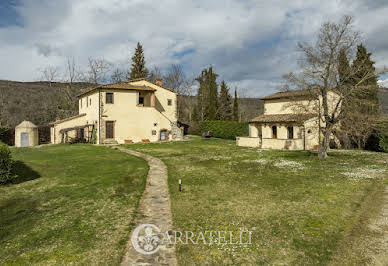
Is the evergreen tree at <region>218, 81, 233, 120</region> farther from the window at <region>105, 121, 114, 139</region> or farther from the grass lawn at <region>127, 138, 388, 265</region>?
the grass lawn at <region>127, 138, 388, 265</region>

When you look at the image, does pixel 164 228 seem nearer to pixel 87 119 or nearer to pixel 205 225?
pixel 205 225

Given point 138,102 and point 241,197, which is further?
point 138,102

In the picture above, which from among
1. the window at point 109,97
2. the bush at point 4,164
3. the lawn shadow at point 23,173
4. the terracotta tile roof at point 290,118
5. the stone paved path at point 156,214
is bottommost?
the stone paved path at point 156,214

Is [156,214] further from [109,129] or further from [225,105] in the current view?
[225,105]

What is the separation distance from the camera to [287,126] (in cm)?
2970

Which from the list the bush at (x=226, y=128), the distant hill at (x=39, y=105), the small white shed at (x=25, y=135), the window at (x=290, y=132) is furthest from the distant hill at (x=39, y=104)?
the window at (x=290, y=132)

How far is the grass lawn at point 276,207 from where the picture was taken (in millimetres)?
6223

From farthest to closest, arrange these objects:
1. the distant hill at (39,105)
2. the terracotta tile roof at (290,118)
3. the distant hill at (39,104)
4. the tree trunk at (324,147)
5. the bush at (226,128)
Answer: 1. the distant hill at (39,104)
2. the distant hill at (39,105)
3. the bush at (226,128)
4. the terracotta tile roof at (290,118)
5. the tree trunk at (324,147)

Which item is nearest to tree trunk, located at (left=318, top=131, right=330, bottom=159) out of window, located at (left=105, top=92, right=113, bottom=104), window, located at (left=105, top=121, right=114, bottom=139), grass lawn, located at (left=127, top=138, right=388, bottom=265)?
grass lawn, located at (left=127, top=138, right=388, bottom=265)

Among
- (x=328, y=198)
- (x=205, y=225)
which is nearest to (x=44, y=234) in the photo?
(x=205, y=225)

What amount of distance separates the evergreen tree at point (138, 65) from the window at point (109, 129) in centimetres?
2509

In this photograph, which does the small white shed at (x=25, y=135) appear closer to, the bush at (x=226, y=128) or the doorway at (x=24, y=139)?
the doorway at (x=24, y=139)

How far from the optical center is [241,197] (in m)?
10.7

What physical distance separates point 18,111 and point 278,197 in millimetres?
61592
